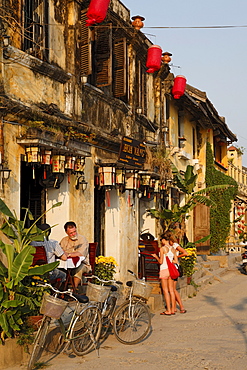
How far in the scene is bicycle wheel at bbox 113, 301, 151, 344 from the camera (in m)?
8.85

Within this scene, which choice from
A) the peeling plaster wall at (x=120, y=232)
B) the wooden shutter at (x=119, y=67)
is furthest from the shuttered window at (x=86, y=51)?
the peeling plaster wall at (x=120, y=232)

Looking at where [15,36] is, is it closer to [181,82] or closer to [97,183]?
[97,183]

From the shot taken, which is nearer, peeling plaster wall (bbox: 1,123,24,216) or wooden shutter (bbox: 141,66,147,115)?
peeling plaster wall (bbox: 1,123,24,216)

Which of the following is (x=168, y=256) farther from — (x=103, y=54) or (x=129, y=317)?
(x=103, y=54)

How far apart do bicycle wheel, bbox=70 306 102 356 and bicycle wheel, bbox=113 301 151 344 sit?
0.59m

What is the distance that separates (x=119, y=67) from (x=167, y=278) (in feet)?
18.7

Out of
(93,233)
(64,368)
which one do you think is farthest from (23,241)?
(93,233)

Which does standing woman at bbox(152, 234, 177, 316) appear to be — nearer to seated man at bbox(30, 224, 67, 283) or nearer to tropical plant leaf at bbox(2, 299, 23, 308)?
seated man at bbox(30, 224, 67, 283)

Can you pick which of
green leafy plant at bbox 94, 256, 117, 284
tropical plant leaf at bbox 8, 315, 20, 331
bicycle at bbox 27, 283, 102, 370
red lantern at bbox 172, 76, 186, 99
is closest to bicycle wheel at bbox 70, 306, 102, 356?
bicycle at bbox 27, 283, 102, 370

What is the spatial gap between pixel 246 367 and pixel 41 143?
5.07 m

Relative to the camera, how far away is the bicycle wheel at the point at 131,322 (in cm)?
885

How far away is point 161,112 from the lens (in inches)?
747

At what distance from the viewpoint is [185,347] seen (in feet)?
28.8

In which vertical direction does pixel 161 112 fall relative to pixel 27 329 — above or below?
above
